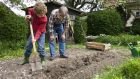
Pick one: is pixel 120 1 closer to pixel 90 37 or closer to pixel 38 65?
pixel 90 37

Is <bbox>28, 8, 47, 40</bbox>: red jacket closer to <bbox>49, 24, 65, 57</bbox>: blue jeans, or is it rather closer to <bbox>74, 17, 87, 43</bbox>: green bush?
<bbox>49, 24, 65, 57</bbox>: blue jeans

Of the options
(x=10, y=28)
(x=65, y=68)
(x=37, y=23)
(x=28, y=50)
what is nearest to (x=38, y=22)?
(x=37, y=23)

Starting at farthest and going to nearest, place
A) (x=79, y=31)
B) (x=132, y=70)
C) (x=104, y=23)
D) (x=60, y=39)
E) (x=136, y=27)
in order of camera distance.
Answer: (x=136, y=27)
(x=104, y=23)
(x=79, y=31)
(x=60, y=39)
(x=132, y=70)

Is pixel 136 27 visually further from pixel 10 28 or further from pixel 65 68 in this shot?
pixel 65 68

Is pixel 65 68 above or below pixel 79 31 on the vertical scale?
above

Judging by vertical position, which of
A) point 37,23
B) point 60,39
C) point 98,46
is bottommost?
point 98,46

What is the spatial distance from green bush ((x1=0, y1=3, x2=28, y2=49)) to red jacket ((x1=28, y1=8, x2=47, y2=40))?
6203mm

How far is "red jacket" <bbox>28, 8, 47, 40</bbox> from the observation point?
10.8 metres

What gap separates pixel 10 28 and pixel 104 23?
8324mm

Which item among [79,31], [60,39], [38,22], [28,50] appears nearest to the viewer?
[38,22]

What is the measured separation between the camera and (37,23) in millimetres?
10906

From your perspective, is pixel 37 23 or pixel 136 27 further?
pixel 136 27

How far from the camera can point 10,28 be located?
1741 cm

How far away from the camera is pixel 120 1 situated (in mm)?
26547
